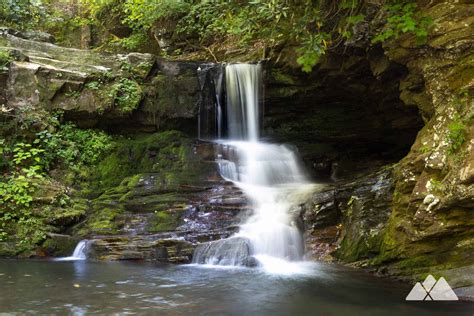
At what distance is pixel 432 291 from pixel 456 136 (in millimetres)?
2092

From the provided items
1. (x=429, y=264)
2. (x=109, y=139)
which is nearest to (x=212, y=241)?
(x=429, y=264)

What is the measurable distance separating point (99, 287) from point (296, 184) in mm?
6341

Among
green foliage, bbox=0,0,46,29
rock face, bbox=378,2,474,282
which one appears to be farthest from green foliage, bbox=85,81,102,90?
rock face, bbox=378,2,474,282

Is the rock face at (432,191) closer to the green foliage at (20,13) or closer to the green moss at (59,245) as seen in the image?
the green moss at (59,245)

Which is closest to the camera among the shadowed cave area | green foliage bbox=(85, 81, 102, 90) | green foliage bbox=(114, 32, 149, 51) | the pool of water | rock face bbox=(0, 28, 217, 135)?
the pool of water

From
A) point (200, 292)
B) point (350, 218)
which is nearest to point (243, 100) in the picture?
point (350, 218)

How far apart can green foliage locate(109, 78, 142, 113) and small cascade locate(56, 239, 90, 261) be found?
4.28 m

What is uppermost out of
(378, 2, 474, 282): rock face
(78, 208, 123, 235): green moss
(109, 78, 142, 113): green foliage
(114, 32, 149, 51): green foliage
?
(114, 32, 149, 51): green foliage

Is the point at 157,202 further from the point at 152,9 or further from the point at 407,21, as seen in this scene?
the point at 152,9

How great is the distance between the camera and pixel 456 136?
6133 mm

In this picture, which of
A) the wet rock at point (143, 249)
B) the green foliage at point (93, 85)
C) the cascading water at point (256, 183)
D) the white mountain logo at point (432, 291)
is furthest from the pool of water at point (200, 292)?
the green foliage at point (93, 85)

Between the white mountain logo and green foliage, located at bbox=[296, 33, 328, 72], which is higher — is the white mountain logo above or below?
below

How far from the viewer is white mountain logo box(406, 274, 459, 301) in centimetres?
536

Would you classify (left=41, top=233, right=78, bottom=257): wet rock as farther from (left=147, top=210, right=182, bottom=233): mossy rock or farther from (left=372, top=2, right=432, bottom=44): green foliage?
(left=372, top=2, right=432, bottom=44): green foliage
